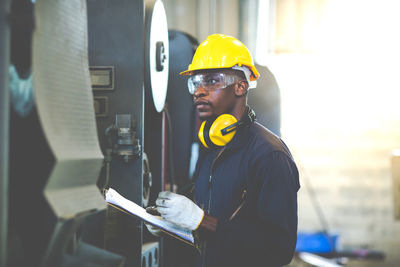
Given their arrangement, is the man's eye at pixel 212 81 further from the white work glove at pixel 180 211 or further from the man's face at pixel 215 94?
the white work glove at pixel 180 211

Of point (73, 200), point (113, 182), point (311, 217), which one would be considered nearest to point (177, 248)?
point (113, 182)

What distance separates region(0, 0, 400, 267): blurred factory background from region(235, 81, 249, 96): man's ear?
0.37 m

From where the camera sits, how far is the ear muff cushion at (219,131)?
1727 mm

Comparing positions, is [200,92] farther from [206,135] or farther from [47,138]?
[47,138]

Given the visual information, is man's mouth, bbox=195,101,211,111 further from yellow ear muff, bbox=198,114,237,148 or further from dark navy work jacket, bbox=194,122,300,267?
dark navy work jacket, bbox=194,122,300,267

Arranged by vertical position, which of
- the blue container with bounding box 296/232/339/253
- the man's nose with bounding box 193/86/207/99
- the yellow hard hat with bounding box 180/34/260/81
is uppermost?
the yellow hard hat with bounding box 180/34/260/81

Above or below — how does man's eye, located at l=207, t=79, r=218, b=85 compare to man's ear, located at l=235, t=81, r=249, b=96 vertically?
above

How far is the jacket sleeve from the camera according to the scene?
145 centimetres

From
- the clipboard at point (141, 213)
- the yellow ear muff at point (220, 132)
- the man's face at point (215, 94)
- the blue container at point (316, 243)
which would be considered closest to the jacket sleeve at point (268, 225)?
the clipboard at point (141, 213)

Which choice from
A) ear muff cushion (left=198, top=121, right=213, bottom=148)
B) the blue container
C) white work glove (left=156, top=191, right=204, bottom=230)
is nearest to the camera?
white work glove (left=156, top=191, right=204, bottom=230)

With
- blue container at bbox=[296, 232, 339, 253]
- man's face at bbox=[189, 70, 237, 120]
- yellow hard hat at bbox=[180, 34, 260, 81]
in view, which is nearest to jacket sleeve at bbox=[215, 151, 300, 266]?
man's face at bbox=[189, 70, 237, 120]

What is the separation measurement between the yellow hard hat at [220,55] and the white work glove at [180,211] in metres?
0.62

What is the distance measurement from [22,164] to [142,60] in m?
1.01

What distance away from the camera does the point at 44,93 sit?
2.75ft
